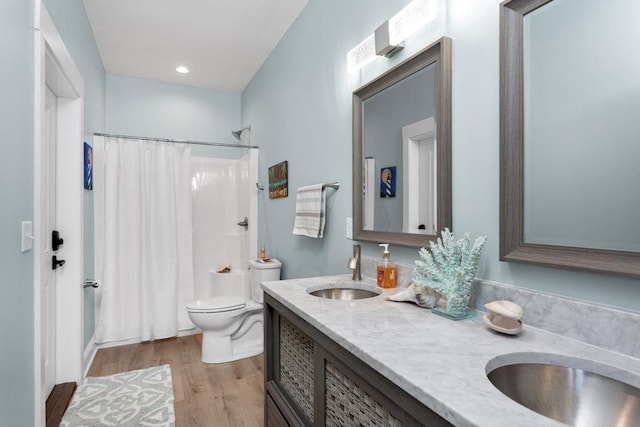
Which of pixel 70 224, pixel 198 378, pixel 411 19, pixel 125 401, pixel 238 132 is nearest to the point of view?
pixel 411 19

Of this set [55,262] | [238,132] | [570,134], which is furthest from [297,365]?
[238,132]

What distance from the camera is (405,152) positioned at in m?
1.49

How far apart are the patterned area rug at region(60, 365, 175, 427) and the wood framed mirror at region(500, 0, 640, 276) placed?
77.1 inches

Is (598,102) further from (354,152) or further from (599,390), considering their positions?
(354,152)

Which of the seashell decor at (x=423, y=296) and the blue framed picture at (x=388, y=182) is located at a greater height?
the blue framed picture at (x=388, y=182)

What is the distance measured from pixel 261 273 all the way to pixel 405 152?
1.62 m

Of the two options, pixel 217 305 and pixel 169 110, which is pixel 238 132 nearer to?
pixel 169 110

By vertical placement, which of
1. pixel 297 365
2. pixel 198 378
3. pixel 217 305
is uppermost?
pixel 297 365

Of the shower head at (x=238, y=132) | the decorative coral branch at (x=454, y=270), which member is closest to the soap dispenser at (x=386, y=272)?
the decorative coral branch at (x=454, y=270)

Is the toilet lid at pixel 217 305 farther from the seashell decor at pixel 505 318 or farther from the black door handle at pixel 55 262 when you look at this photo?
the seashell decor at pixel 505 318

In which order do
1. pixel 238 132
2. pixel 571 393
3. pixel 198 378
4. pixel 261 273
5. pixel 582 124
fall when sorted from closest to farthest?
pixel 571 393 < pixel 582 124 < pixel 198 378 < pixel 261 273 < pixel 238 132

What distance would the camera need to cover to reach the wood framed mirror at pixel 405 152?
1.28m

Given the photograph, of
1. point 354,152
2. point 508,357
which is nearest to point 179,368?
point 354,152

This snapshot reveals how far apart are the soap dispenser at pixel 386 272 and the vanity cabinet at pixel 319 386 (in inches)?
17.2
